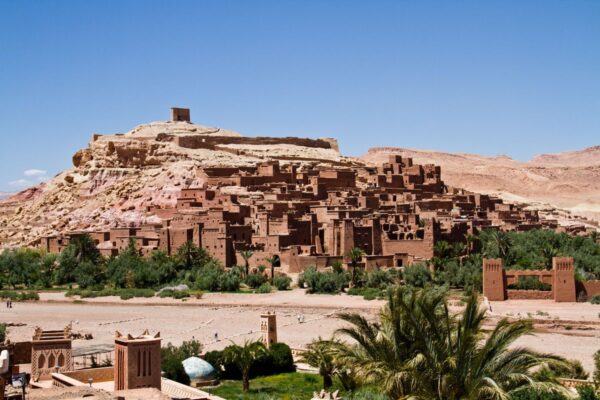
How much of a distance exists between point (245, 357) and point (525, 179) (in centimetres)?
8933

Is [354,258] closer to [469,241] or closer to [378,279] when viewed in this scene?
[378,279]

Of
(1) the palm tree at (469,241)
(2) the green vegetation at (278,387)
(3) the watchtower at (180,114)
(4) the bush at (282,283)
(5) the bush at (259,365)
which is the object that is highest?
(3) the watchtower at (180,114)

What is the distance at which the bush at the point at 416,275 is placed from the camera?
35.7 meters

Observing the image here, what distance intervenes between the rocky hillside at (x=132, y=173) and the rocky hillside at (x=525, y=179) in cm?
2415

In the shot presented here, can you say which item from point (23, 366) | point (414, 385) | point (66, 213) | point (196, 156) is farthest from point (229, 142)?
point (414, 385)

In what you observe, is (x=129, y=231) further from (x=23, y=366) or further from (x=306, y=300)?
(x=23, y=366)

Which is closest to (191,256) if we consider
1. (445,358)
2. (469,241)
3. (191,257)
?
(191,257)

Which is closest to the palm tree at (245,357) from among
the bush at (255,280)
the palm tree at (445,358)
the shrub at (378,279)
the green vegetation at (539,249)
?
the palm tree at (445,358)

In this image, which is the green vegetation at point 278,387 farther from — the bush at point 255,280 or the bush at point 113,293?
the bush at point 113,293

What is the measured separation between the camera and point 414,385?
33.7 feet

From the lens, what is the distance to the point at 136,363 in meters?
14.2

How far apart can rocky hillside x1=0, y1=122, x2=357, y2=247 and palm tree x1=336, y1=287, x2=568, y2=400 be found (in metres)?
36.5

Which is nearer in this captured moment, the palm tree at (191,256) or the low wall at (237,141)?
the palm tree at (191,256)

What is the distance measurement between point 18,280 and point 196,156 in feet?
50.8
